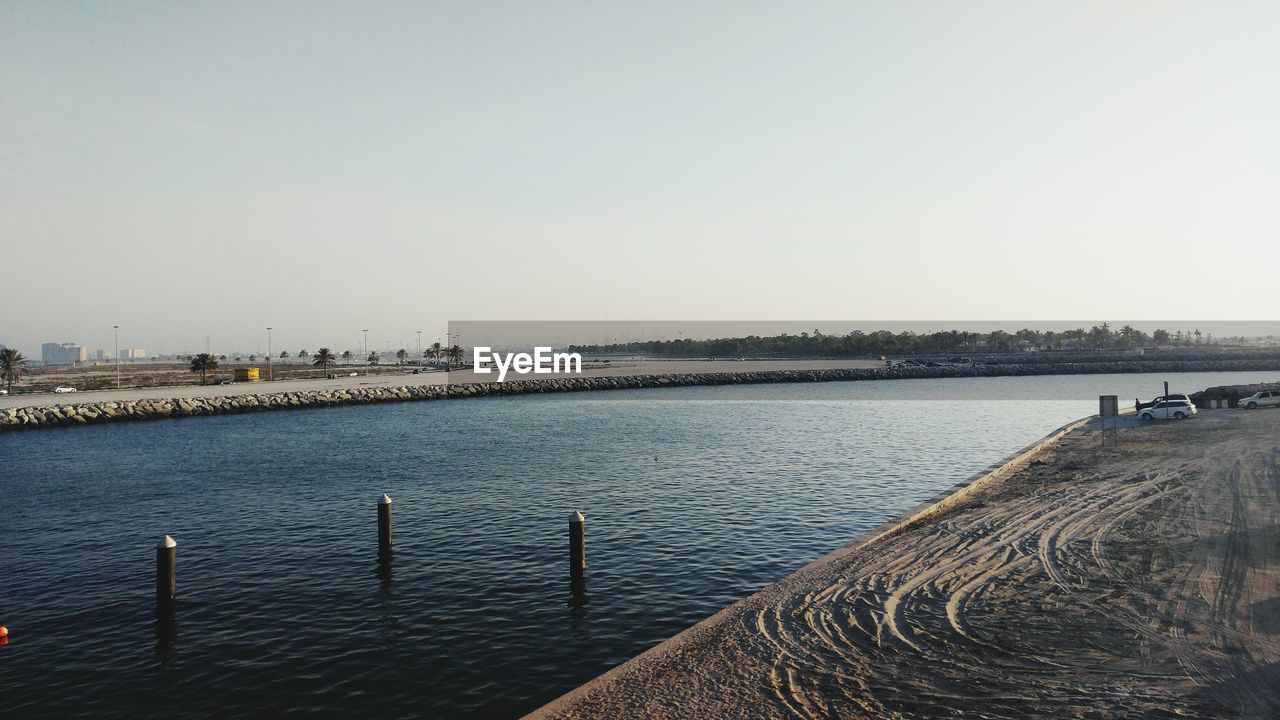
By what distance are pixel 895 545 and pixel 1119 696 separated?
8.71 metres

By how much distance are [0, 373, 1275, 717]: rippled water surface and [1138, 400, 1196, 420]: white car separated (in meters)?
7.17

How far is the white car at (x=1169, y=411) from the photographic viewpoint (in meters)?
45.4

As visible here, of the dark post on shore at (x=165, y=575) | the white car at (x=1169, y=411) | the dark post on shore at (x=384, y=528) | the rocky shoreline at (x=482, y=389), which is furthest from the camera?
the rocky shoreline at (x=482, y=389)


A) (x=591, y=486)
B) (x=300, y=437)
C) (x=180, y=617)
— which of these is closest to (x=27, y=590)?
(x=180, y=617)

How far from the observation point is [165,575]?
15906mm

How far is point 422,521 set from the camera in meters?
24.6

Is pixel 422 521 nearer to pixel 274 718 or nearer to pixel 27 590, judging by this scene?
pixel 27 590

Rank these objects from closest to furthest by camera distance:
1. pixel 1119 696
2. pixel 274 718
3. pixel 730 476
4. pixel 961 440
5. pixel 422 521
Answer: pixel 1119 696 < pixel 274 718 < pixel 422 521 < pixel 730 476 < pixel 961 440

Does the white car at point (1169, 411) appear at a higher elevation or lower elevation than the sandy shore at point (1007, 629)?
higher

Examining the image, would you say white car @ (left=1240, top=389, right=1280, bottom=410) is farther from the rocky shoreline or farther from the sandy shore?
the rocky shoreline

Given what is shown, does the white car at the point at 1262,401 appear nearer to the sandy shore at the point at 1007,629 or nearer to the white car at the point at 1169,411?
the white car at the point at 1169,411

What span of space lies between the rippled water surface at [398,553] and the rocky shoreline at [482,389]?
16543 mm

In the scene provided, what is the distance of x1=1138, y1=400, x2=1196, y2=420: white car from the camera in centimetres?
4541

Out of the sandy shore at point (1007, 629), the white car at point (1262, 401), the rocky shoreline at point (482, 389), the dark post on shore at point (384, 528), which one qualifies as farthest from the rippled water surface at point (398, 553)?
the white car at point (1262, 401)
